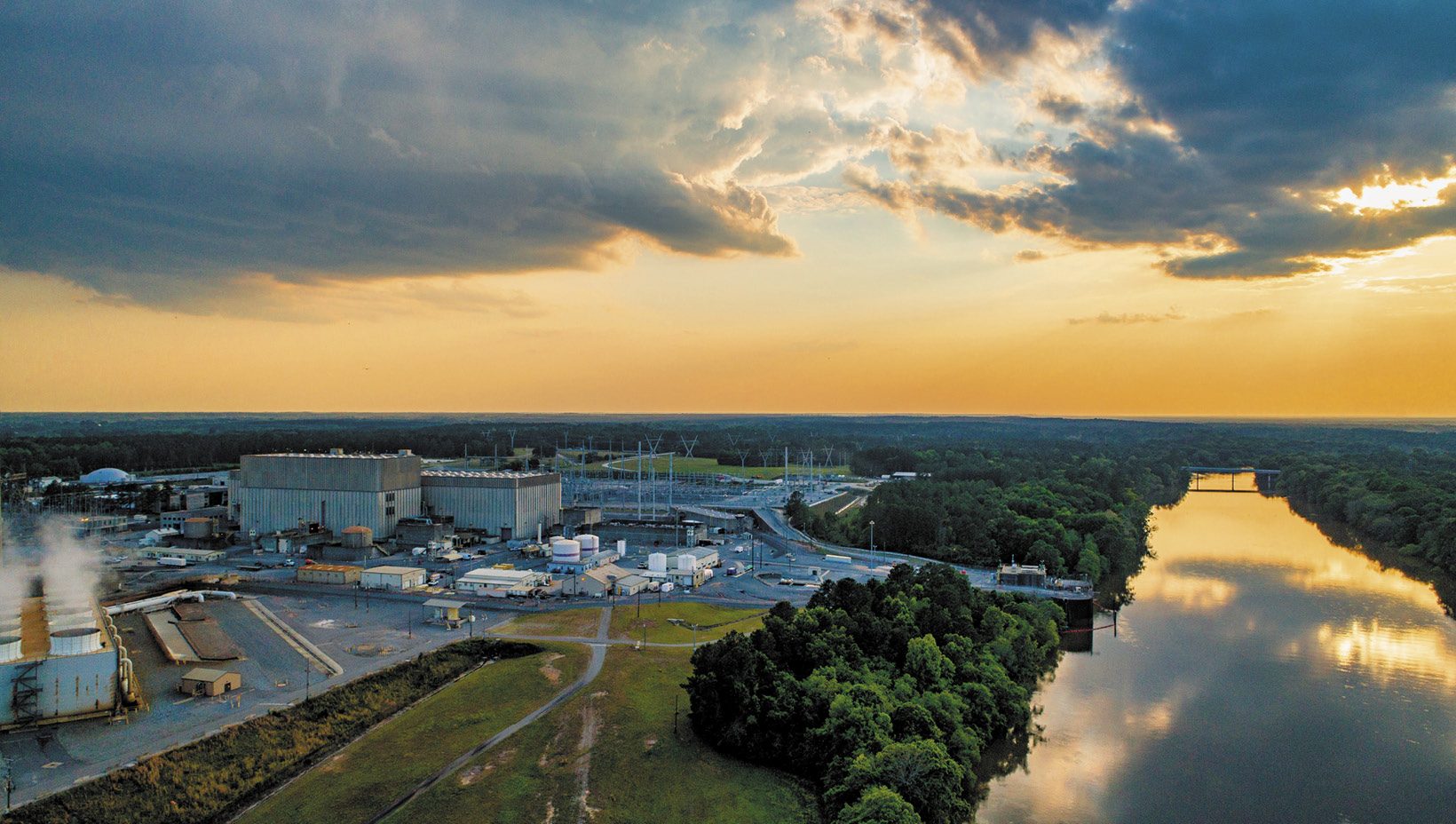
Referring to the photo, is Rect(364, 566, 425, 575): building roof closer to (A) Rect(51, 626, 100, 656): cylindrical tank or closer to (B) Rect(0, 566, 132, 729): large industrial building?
(B) Rect(0, 566, 132, 729): large industrial building

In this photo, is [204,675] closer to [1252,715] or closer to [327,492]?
[327,492]

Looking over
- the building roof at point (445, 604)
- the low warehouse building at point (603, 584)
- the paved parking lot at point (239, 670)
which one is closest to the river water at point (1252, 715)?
the low warehouse building at point (603, 584)

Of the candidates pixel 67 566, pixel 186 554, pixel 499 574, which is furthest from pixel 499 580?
pixel 186 554

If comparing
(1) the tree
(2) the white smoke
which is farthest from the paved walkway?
(2) the white smoke

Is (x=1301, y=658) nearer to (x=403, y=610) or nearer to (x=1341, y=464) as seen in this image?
(x=403, y=610)

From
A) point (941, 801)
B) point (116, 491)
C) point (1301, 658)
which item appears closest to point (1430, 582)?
point (1301, 658)

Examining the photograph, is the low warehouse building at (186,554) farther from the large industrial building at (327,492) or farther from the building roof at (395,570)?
the building roof at (395,570)
